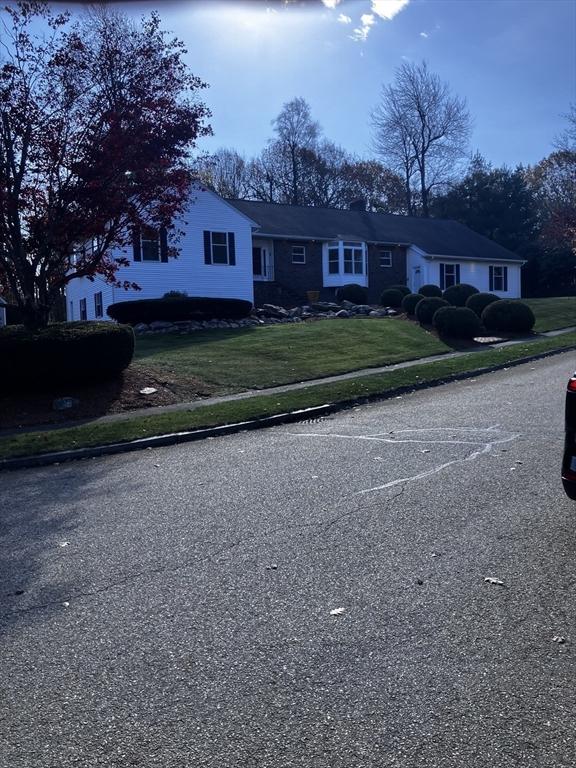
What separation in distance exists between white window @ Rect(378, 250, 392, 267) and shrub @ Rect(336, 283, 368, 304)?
5.25m

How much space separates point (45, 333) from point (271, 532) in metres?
10.0

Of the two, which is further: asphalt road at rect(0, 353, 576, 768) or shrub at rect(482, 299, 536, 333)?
shrub at rect(482, 299, 536, 333)

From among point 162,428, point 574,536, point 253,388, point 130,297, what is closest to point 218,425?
point 162,428

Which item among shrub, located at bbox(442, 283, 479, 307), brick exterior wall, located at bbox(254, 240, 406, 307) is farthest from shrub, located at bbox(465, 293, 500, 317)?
brick exterior wall, located at bbox(254, 240, 406, 307)

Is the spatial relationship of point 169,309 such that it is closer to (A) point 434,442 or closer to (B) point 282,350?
(B) point 282,350

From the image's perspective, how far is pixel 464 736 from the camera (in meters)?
3.17

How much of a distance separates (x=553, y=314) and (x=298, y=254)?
12.3 meters

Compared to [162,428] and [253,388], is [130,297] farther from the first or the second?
[162,428]

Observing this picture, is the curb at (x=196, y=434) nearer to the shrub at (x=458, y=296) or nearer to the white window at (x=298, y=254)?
the shrub at (x=458, y=296)

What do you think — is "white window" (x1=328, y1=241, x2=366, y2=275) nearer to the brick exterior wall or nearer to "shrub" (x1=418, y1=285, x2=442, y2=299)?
the brick exterior wall

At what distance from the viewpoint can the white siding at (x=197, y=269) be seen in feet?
99.6

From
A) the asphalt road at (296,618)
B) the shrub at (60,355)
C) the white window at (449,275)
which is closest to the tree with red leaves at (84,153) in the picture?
the shrub at (60,355)

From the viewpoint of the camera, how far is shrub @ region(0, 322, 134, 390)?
563 inches

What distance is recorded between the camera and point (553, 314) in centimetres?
3356
